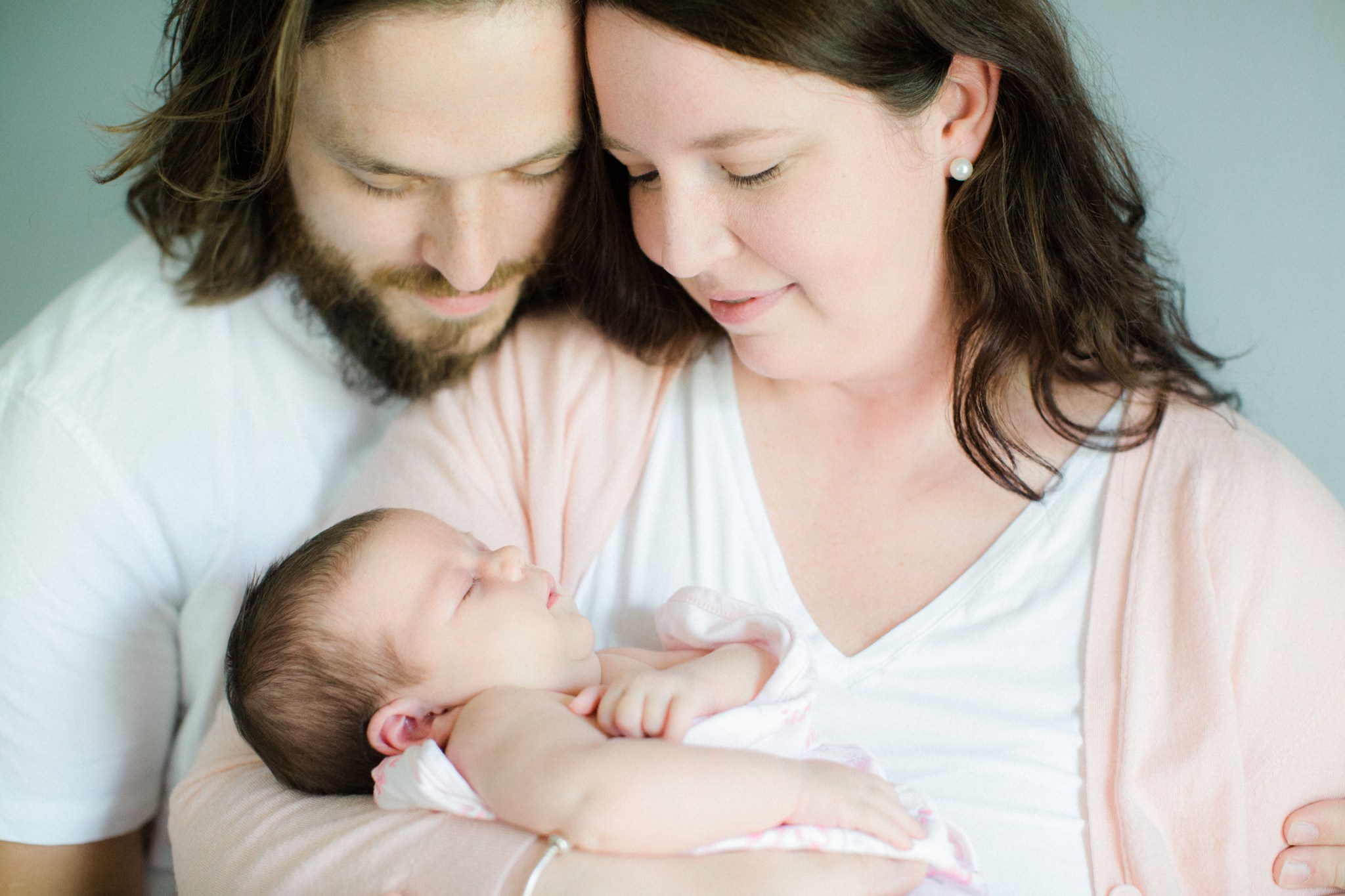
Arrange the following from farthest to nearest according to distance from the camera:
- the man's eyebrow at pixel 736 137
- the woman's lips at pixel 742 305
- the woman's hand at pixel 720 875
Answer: the woman's lips at pixel 742 305, the man's eyebrow at pixel 736 137, the woman's hand at pixel 720 875

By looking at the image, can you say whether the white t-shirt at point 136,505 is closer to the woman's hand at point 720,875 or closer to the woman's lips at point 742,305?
the woman's lips at point 742,305

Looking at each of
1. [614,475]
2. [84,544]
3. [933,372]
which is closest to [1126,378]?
[933,372]

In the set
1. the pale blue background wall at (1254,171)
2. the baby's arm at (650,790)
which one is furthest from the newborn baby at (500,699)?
the pale blue background wall at (1254,171)

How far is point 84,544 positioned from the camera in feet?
6.02

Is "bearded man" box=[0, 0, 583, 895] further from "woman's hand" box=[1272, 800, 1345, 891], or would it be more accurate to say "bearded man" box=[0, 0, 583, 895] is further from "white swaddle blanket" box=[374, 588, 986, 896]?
"woman's hand" box=[1272, 800, 1345, 891]

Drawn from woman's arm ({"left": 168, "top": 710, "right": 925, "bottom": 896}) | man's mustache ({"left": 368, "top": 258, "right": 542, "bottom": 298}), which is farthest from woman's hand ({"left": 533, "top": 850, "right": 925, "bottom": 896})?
man's mustache ({"left": 368, "top": 258, "right": 542, "bottom": 298})

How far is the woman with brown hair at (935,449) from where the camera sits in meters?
A: 1.52

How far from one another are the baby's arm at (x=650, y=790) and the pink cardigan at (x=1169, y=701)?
92mm

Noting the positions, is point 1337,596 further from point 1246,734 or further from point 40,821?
point 40,821

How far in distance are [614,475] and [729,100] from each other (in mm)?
671

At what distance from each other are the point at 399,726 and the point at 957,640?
838mm

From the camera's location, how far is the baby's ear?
1.46 m

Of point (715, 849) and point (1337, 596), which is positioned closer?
point (715, 849)

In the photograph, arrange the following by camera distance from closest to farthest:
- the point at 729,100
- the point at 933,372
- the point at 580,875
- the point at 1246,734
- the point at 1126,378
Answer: the point at 580,875 → the point at 729,100 → the point at 1246,734 → the point at 1126,378 → the point at 933,372
